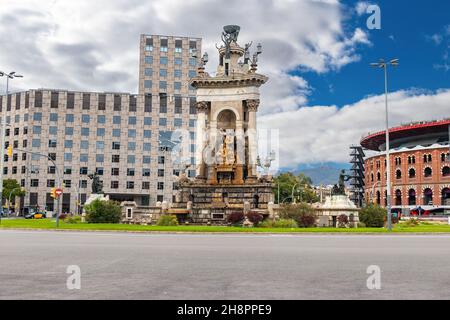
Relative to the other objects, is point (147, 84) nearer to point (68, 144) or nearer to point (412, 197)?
point (68, 144)

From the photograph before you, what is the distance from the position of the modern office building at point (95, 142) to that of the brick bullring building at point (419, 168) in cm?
4327

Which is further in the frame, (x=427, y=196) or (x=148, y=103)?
(x=427, y=196)

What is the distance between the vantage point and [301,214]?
38844 millimetres

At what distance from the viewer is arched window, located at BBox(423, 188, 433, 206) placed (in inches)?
3839

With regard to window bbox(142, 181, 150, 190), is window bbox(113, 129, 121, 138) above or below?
above

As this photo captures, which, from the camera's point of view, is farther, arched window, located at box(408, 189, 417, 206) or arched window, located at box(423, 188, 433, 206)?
arched window, located at box(408, 189, 417, 206)

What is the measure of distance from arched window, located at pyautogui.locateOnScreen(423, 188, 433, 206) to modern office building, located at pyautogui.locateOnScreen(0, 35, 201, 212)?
47.7 metres

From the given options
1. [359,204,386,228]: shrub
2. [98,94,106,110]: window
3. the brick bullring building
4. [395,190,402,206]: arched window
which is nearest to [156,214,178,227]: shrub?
[359,204,386,228]: shrub

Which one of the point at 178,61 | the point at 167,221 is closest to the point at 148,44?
the point at 178,61

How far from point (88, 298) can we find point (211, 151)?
4190 centimetres

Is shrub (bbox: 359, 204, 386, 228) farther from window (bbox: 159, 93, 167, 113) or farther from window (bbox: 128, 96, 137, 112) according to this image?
window (bbox: 128, 96, 137, 112)

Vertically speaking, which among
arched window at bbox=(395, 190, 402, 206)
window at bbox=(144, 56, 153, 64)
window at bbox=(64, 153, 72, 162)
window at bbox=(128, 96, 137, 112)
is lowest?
arched window at bbox=(395, 190, 402, 206)

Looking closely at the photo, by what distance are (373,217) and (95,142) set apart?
218 feet
